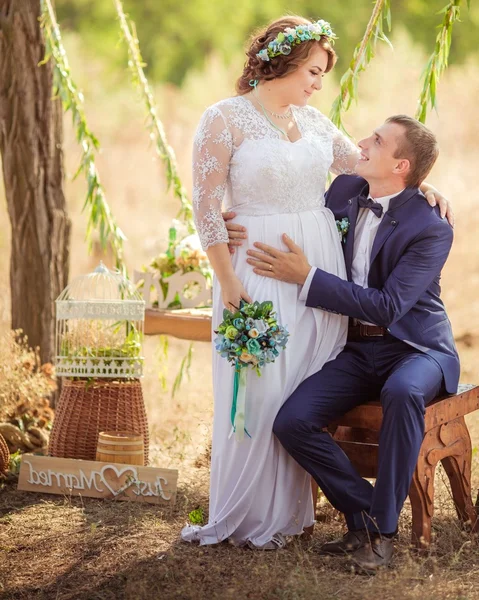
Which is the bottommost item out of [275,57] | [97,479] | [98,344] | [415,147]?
[97,479]

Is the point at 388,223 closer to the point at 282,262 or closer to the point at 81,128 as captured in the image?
the point at 282,262

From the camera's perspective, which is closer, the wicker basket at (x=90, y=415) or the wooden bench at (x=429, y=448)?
the wooden bench at (x=429, y=448)

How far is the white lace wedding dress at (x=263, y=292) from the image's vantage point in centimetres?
341

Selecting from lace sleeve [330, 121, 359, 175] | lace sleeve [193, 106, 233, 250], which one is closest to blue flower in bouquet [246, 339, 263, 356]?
lace sleeve [193, 106, 233, 250]

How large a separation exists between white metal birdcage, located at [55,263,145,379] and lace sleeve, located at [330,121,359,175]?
56.2 inches

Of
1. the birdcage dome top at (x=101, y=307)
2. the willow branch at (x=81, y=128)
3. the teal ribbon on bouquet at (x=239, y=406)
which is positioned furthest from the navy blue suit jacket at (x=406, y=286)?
the willow branch at (x=81, y=128)

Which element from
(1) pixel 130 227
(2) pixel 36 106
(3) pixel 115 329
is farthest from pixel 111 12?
(3) pixel 115 329

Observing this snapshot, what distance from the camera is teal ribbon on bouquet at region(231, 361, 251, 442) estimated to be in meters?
3.39

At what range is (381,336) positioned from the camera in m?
3.51

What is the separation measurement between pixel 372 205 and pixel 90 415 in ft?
6.55

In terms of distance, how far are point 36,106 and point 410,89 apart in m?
8.19

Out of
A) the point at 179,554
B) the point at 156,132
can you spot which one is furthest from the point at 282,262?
the point at 156,132

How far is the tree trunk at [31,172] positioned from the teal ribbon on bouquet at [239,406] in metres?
2.67

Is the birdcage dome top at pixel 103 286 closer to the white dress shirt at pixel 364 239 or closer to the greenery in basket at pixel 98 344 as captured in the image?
the greenery in basket at pixel 98 344
